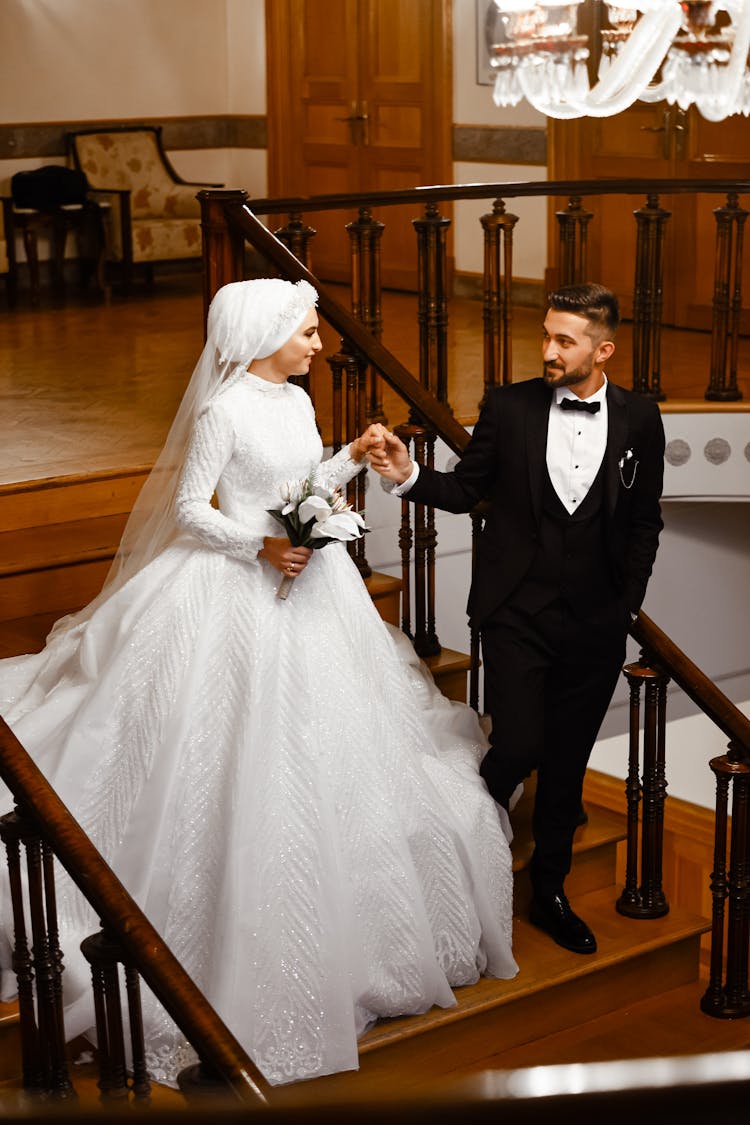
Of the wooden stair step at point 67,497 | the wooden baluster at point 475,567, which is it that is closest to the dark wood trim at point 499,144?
the wooden stair step at point 67,497

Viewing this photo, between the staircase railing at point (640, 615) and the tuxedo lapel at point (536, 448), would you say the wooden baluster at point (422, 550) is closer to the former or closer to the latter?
the staircase railing at point (640, 615)

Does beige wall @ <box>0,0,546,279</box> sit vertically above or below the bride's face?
above

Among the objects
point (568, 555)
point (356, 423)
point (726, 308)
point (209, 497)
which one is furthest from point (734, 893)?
point (726, 308)

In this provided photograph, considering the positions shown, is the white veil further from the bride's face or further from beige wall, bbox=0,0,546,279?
beige wall, bbox=0,0,546,279

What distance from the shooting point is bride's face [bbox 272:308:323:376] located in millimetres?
3307

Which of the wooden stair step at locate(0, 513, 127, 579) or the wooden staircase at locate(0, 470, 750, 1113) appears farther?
the wooden stair step at locate(0, 513, 127, 579)

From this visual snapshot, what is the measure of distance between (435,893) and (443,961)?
0.16 metres

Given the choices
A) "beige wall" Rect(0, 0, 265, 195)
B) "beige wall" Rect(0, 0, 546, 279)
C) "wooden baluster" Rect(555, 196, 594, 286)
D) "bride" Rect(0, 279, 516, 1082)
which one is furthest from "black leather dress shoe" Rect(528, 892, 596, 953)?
"beige wall" Rect(0, 0, 265, 195)

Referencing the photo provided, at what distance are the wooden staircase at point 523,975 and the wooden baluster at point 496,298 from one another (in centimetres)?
161

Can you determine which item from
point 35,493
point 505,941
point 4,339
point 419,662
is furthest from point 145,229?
point 505,941

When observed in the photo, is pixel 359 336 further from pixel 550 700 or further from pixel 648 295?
pixel 648 295

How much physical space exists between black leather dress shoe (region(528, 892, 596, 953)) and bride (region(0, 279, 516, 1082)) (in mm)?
188

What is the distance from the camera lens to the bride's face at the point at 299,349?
331 centimetres

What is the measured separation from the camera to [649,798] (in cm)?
372
